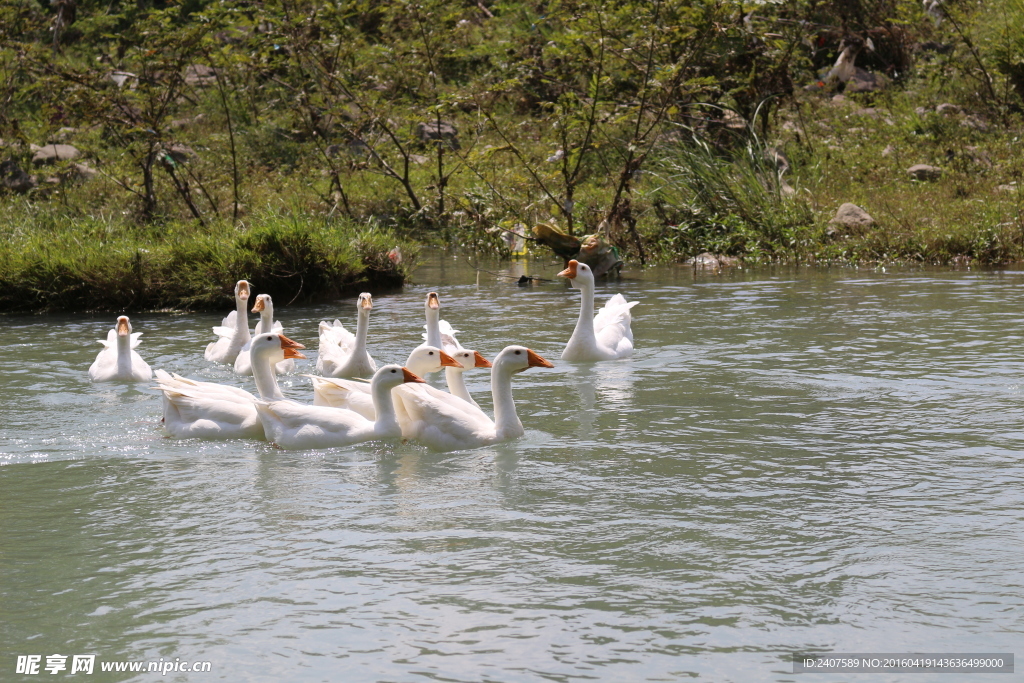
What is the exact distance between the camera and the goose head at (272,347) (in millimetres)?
7047

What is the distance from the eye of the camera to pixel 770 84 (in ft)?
65.0

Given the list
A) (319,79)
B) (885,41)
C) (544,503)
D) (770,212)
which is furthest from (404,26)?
(544,503)

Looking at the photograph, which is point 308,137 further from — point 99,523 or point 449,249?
point 99,523

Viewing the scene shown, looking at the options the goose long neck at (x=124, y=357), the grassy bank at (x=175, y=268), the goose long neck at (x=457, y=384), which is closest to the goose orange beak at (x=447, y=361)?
the goose long neck at (x=457, y=384)

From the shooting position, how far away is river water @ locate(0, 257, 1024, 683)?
156 inches

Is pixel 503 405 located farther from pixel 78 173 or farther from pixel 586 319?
pixel 78 173

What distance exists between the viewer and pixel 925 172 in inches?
716

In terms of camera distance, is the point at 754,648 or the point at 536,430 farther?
the point at 536,430

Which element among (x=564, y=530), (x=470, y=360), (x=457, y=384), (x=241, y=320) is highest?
(x=241, y=320)

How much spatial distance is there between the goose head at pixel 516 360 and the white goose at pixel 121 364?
333 cm

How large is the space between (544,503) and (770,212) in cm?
1171

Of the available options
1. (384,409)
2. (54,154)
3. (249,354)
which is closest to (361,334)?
(249,354)

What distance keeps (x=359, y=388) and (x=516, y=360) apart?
3.83 ft

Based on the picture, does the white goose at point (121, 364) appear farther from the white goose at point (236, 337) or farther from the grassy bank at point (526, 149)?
the grassy bank at point (526, 149)
